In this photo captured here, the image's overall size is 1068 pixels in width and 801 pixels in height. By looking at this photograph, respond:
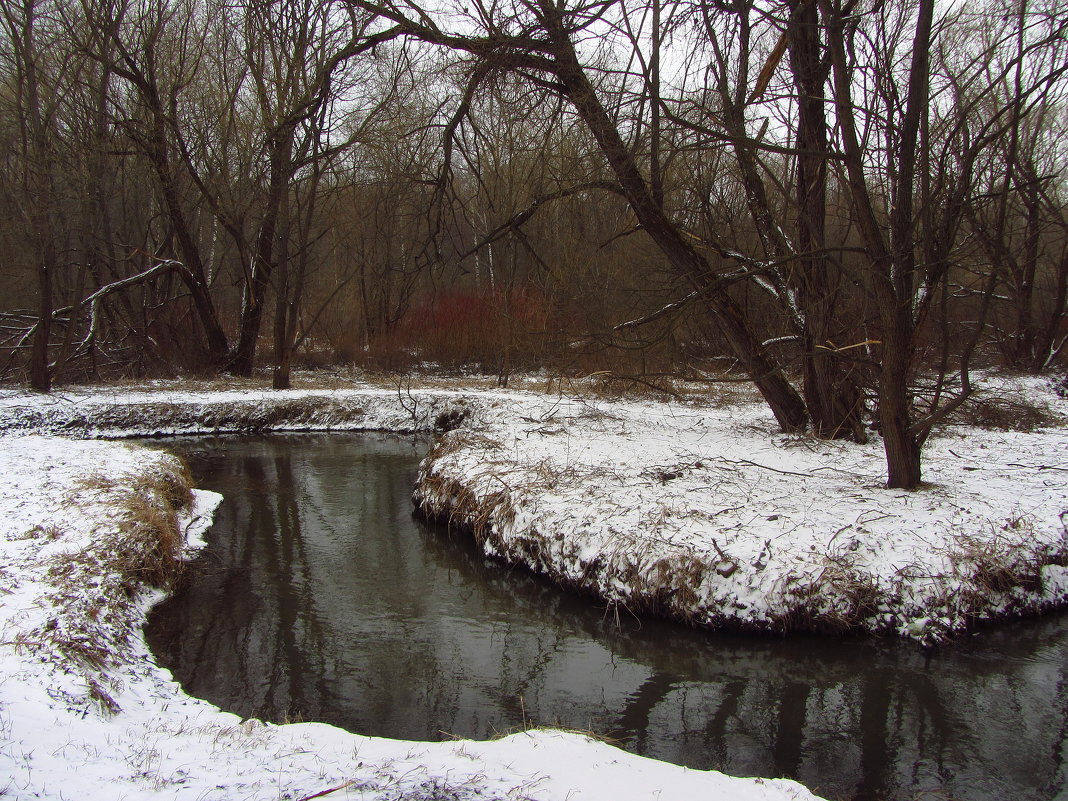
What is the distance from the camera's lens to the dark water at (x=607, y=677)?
4250 millimetres

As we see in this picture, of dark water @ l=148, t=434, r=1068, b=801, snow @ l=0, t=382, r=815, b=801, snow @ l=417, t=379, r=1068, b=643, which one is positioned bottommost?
dark water @ l=148, t=434, r=1068, b=801

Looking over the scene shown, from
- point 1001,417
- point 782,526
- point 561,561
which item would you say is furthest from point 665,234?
point 1001,417

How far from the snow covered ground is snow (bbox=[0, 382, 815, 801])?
0.02 meters

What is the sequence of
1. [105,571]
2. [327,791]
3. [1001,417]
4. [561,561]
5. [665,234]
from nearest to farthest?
[327,791], [105,571], [561,561], [665,234], [1001,417]

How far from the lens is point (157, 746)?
11.6ft

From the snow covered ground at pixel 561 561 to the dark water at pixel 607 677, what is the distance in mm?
366

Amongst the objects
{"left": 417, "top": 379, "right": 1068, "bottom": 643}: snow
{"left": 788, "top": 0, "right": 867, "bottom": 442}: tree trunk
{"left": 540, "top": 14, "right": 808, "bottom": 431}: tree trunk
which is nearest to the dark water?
{"left": 417, "top": 379, "right": 1068, "bottom": 643}: snow

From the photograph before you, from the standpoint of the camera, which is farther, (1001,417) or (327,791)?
(1001,417)

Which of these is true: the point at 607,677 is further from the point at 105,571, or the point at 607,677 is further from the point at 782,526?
the point at 105,571

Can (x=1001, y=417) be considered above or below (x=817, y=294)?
below

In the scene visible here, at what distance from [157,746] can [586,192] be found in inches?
384

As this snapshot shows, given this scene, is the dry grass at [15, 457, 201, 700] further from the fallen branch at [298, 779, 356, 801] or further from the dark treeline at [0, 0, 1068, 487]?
the dark treeline at [0, 0, 1068, 487]

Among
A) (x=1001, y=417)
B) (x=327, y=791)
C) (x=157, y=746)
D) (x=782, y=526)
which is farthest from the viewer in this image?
(x=1001, y=417)

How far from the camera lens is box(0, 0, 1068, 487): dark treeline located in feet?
23.8
